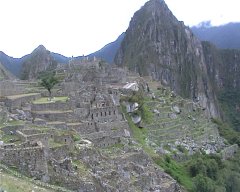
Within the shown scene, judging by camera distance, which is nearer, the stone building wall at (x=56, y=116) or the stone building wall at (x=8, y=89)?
the stone building wall at (x=56, y=116)

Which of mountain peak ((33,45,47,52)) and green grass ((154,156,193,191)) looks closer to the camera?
Result: green grass ((154,156,193,191))

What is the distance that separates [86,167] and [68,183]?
3.08m

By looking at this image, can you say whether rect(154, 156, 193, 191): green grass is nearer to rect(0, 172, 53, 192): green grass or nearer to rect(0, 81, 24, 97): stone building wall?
rect(0, 81, 24, 97): stone building wall

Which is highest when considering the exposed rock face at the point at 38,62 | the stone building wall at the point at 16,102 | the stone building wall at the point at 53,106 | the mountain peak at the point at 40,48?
the mountain peak at the point at 40,48

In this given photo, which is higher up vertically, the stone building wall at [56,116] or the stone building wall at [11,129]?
the stone building wall at [56,116]

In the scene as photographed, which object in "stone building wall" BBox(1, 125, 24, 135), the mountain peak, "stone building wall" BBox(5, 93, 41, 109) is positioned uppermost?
the mountain peak

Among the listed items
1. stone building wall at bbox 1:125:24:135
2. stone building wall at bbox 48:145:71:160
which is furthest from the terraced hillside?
stone building wall at bbox 48:145:71:160

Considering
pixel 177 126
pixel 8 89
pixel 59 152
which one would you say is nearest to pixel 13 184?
pixel 59 152

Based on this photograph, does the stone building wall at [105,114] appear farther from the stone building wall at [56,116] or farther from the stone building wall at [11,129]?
the stone building wall at [11,129]

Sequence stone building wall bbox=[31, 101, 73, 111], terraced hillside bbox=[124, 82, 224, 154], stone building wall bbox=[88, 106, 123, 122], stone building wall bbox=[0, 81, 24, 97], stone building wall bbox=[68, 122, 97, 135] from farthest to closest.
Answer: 1. terraced hillside bbox=[124, 82, 224, 154]
2. stone building wall bbox=[0, 81, 24, 97]
3. stone building wall bbox=[88, 106, 123, 122]
4. stone building wall bbox=[31, 101, 73, 111]
5. stone building wall bbox=[68, 122, 97, 135]

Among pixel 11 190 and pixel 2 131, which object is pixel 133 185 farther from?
pixel 11 190

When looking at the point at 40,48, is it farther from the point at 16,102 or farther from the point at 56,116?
the point at 56,116

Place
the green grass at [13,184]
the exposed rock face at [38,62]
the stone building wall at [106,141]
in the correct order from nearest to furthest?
the green grass at [13,184]
the stone building wall at [106,141]
the exposed rock face at [38,62]

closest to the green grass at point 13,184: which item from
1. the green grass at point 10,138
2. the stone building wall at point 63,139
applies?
the green grass at point 10,138
